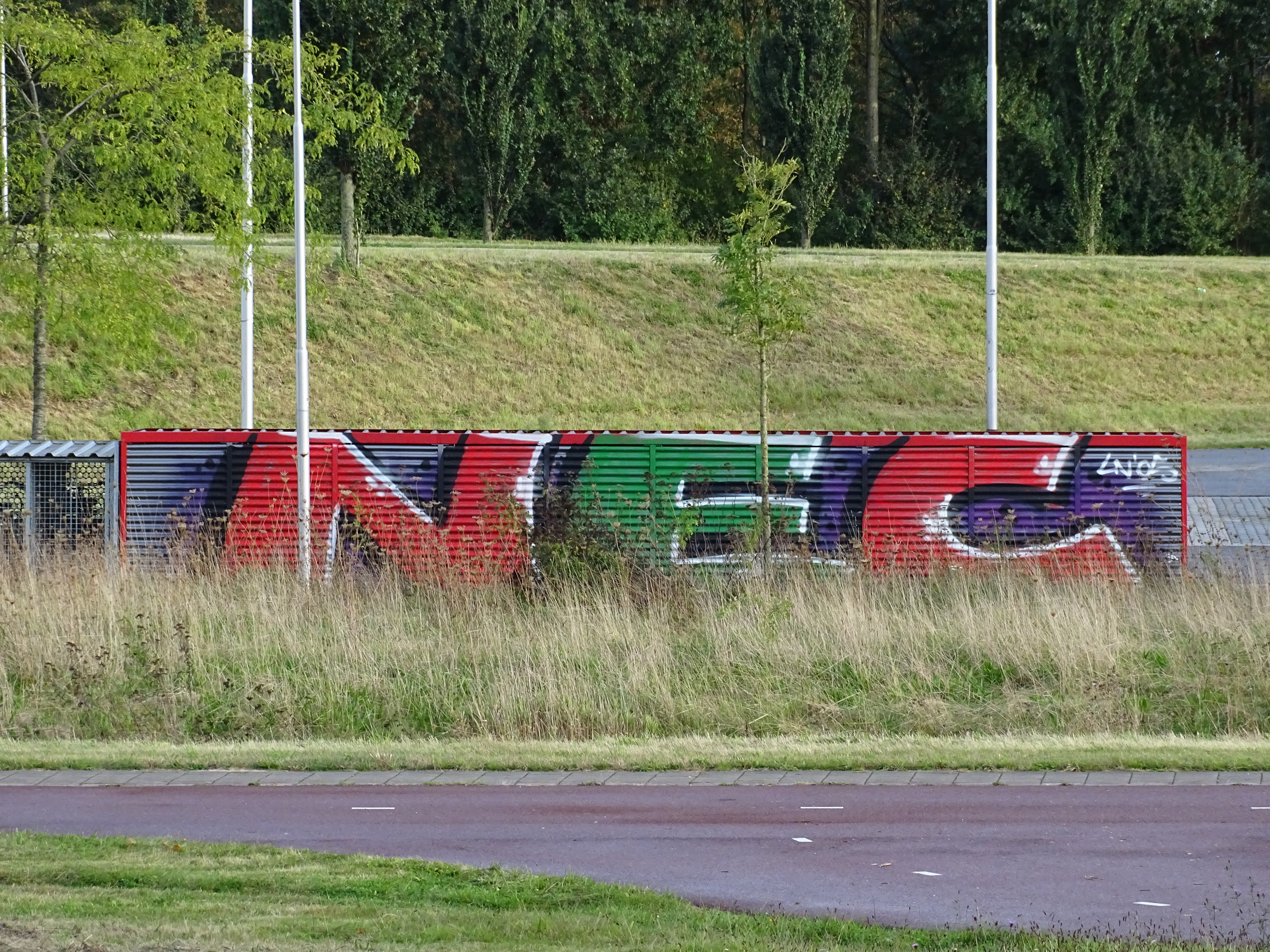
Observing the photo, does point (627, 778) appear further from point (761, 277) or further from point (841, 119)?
point (841, 119)

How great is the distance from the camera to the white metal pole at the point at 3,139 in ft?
64.7

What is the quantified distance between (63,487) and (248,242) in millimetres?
3829

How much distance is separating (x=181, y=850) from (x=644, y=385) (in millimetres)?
28882

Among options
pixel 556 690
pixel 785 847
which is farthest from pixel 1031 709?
pixel 785 847

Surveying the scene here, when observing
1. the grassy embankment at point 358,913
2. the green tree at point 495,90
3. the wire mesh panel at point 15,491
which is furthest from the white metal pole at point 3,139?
the green tree at point 495,90

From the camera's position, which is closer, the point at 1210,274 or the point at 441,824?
the point at 441,824

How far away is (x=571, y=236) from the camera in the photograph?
2080 inches

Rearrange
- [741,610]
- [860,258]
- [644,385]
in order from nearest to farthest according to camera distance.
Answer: [741,610] → [644,385] → [860,258]

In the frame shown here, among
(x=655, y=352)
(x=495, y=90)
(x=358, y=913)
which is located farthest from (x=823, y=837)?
(x=495, y=90)

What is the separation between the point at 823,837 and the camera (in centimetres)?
905

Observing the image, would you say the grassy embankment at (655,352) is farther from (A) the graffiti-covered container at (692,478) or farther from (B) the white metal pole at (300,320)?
(B) the white metal pole at (300,320)

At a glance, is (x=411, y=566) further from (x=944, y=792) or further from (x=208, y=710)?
(x=944, y=792)

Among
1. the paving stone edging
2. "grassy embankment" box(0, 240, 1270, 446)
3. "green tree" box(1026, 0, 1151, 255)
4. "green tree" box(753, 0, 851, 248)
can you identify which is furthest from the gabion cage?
"green tree" box(1026, 0, 1151, 255)

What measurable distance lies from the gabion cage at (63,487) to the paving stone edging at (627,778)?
8848 millimetres
